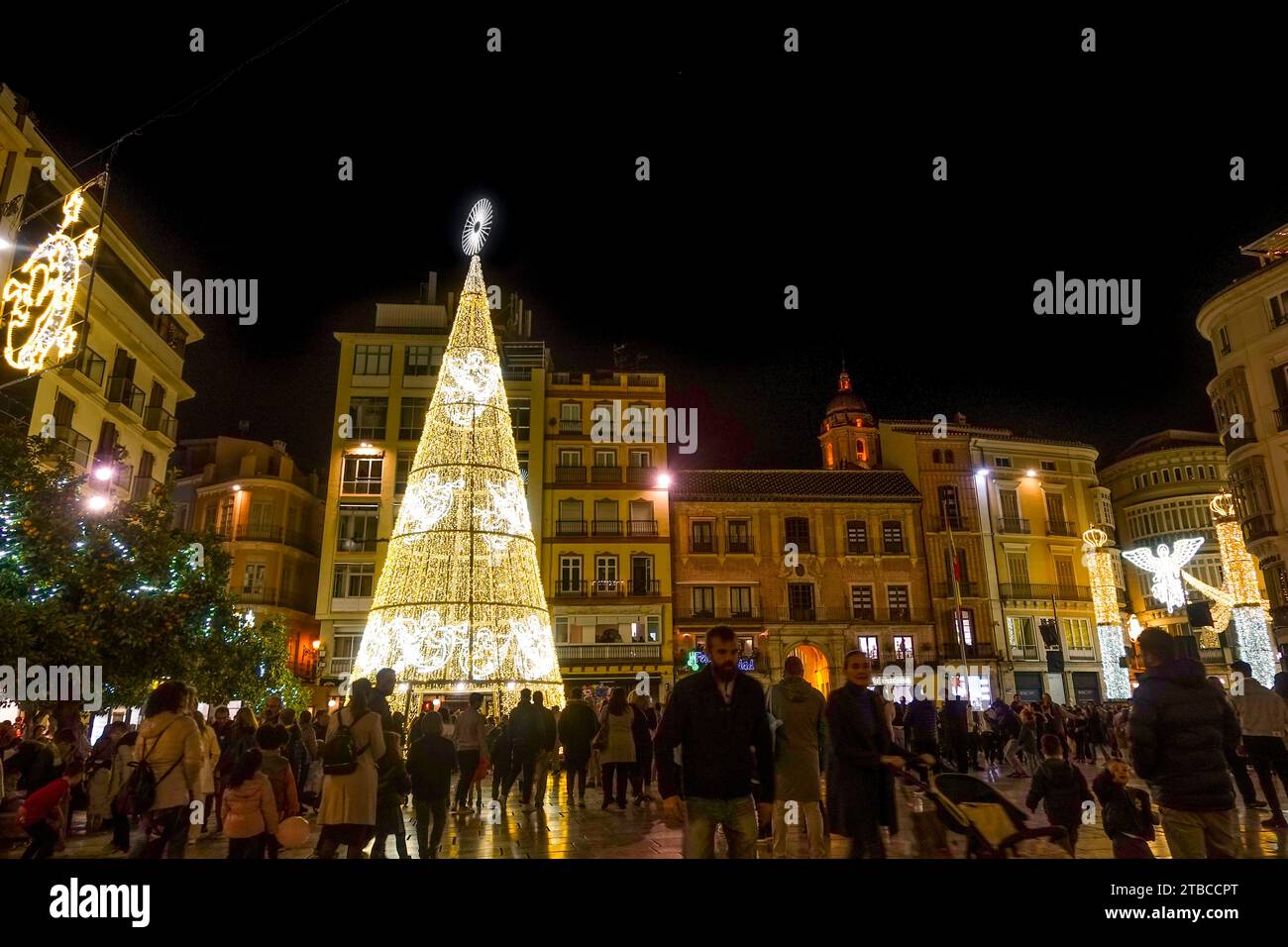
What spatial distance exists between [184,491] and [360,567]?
42.5 ft

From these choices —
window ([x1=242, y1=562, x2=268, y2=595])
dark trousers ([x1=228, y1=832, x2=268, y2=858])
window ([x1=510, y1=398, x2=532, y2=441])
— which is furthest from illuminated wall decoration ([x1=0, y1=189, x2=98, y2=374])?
window ([x1=242, y1=562, x2=268, y2=595])

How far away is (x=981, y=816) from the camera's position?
5.28 meters

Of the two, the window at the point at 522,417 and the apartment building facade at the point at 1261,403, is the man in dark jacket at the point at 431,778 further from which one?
the window at the point at 522,417

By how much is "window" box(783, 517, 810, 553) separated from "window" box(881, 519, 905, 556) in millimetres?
3691

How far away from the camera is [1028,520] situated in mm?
39562

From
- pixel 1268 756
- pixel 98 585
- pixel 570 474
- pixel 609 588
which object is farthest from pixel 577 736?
pixel 570 474

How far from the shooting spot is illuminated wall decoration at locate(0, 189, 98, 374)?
48.8 feet

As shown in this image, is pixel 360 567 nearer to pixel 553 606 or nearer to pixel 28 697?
pixel 553 606

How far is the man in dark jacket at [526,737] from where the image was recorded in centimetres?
1140

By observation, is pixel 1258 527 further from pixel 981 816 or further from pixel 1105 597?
pixel 981 816

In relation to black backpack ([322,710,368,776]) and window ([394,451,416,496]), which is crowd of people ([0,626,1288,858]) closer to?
black backpack ([322,710,368,776])
